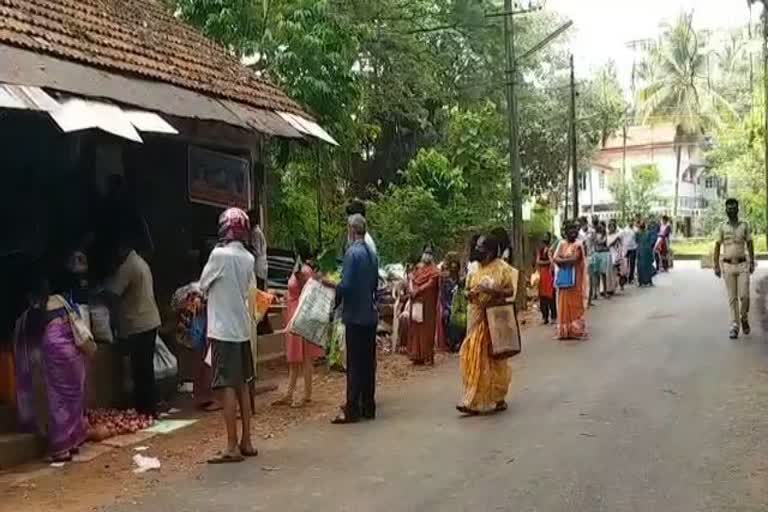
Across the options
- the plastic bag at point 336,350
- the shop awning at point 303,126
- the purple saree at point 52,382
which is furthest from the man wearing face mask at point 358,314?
the plastic bag at point 336,350

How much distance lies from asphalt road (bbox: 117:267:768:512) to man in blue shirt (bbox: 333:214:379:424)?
361 millimetres

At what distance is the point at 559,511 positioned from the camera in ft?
19.3

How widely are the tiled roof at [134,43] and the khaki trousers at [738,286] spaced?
6316mm

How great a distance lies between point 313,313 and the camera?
9.70 m

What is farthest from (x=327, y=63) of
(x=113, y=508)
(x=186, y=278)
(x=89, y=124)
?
(x=113, y=508)

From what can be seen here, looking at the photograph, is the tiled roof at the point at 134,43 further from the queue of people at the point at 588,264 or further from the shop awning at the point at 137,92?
the queue of people at the point at 588,264

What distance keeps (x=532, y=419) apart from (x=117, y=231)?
14.7 ft

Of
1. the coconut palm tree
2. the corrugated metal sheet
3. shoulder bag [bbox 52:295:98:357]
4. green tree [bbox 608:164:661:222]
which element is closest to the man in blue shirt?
shoulder bag [bbox 52:295:98:357]

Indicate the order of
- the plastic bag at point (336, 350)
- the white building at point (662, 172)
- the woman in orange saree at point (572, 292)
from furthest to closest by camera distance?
the white building at point (662, 172) → the woman in orange saree at point (572, 292) → the plastic bag at point (336, 350)

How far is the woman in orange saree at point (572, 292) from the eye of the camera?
48.1ft

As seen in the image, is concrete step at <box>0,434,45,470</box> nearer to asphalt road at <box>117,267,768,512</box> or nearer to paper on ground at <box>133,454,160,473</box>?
paper on ground at <box>133,454,160,473</box>

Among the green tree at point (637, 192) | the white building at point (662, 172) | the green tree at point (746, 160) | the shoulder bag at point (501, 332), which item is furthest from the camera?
the white building at point (662, 172)

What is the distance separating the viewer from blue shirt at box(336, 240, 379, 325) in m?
8.98

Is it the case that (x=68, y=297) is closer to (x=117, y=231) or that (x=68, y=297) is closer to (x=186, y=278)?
(x=117, y=231)
